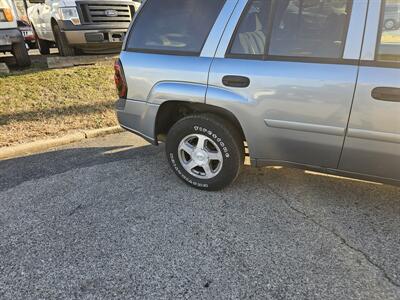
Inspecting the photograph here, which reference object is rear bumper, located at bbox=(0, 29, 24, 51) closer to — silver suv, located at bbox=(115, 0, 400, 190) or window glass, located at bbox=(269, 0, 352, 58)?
silver suv, located at bbox=(115, 0, 400, 190)

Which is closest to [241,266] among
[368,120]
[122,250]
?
[122,250]

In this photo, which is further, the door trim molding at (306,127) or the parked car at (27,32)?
the parked car at (27,32)

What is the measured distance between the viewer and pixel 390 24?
2.36 meters

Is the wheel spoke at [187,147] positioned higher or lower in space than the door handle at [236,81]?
lower

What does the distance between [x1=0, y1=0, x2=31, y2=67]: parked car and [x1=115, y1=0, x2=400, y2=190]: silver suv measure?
16.0ft

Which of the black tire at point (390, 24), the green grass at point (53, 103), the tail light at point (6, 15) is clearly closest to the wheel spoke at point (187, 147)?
the black tire at point (390, 24)

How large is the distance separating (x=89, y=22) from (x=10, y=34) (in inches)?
61.5

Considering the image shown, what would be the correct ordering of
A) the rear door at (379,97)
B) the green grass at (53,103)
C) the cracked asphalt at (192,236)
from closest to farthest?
the cracked asphalt at (192,236), the rear door at (379,97), the green grass at (53,103)

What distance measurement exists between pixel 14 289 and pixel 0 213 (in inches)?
42.6

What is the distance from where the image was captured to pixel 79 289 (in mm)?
2182

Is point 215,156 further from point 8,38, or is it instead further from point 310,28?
point 8,38

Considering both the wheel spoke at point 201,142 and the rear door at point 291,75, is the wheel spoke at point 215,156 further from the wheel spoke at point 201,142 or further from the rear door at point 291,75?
the rear door at point 291,75

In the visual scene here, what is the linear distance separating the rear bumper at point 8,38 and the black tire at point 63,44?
841mm

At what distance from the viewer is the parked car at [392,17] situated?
2.32 metres
